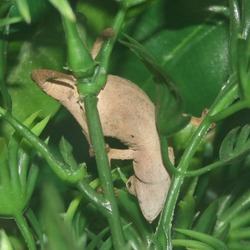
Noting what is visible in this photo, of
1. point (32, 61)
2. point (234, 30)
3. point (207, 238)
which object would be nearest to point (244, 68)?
point (234, 30)

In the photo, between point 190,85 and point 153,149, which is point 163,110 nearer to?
point 153,149

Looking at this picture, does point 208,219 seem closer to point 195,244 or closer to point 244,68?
point 195,244

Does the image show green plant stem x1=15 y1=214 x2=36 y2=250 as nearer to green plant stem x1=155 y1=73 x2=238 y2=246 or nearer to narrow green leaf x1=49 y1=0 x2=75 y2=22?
green plant stem x1=155 y1=73 x2=238 y2=246

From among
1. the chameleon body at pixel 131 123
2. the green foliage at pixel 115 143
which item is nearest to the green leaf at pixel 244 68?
the green foliage at pixel 115 143

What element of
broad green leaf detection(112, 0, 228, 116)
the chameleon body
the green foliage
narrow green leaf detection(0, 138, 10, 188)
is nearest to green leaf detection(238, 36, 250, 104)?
the green foliage

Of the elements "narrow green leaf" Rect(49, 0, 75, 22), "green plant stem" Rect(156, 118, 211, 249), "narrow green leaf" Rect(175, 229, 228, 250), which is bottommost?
"narrow green leaf" Rect(175, 229, 228, 250)
